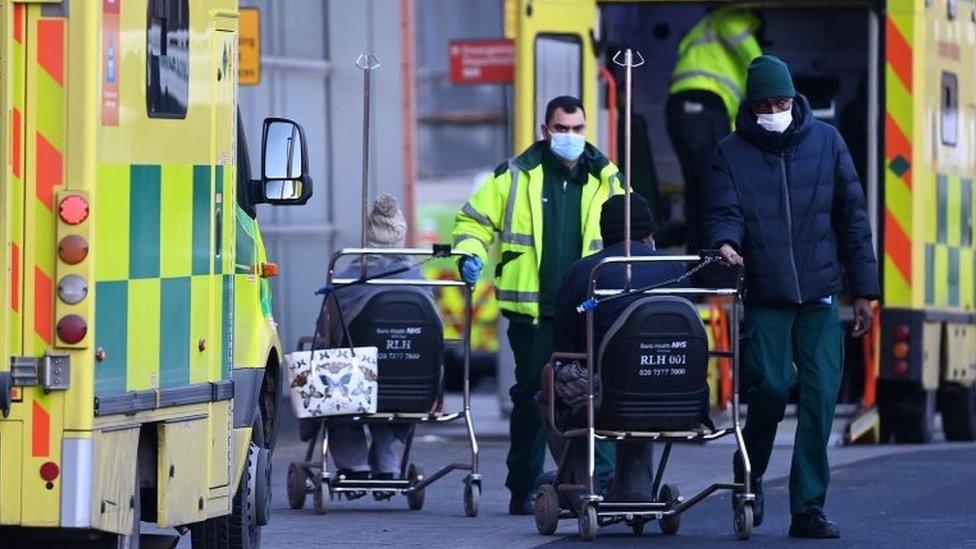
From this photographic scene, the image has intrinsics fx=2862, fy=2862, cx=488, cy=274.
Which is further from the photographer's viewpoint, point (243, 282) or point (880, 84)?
point (880, 84)

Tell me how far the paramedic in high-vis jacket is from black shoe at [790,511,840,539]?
1.63 m

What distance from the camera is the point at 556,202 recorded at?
11.9 metres

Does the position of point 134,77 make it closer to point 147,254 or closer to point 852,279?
point 147,254

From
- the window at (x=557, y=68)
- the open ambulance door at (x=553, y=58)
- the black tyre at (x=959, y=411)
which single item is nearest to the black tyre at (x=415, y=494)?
the open ambulance door at (x=553, y=58)

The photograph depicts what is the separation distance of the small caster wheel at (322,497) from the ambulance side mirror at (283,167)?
2616 millimetres

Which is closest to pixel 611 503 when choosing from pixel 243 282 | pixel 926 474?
pixel 243 282

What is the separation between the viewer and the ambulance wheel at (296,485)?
1210cm

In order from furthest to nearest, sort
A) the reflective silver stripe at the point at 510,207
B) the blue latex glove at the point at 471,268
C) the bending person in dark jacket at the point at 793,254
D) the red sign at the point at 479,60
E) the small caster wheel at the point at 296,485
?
the red sign at the point at 479,60, the small caster wheel at the point at 296,485, the reflective silver stripe at the point at 510,207, the blue latex glove at the point at 471,268, the bending person in dark jacket at the point at 793,254

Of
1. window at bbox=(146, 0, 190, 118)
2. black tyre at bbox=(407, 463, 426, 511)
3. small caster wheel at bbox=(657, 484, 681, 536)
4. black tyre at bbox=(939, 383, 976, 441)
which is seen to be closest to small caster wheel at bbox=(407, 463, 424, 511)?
black tyre at bbox=(407, 463, 426, 511)

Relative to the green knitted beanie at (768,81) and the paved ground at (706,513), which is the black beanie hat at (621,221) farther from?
the paved ground at (706,513)

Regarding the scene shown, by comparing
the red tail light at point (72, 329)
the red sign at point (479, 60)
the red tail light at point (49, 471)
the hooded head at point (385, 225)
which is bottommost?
the red tail light at point (49, 471)

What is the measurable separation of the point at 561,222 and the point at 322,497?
151 centimetres

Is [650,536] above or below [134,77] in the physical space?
below

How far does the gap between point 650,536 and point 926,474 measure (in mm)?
3351
